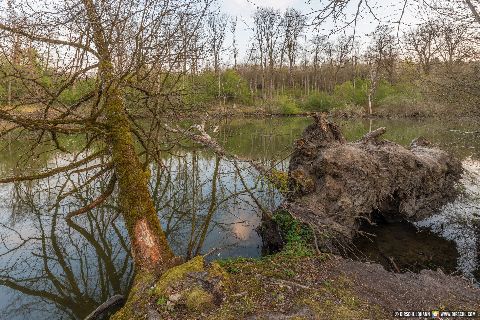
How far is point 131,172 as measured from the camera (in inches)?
201

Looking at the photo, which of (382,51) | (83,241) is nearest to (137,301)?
(83,241)

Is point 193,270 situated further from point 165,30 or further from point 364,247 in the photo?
point 364,247

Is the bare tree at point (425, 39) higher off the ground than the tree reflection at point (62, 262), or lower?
higher

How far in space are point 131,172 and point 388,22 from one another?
13.0 feet

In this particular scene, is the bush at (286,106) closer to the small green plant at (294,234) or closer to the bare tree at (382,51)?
the bare tree at (382,51)

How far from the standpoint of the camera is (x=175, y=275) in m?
3.98

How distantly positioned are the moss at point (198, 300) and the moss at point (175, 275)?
263 mm

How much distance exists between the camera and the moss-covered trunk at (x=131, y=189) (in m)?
4.64

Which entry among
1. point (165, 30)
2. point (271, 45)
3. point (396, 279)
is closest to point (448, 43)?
point (396, 279)

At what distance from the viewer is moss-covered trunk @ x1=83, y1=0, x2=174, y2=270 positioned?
464cm

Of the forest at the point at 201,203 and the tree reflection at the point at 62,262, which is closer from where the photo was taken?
the forest at the point at 201,203

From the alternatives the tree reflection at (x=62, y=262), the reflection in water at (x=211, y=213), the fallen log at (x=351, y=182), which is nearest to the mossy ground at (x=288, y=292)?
the fallen log at (x=351, y=182)

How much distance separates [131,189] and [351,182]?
4.72 meters

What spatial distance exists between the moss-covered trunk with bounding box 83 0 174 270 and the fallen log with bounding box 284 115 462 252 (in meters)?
2.64
